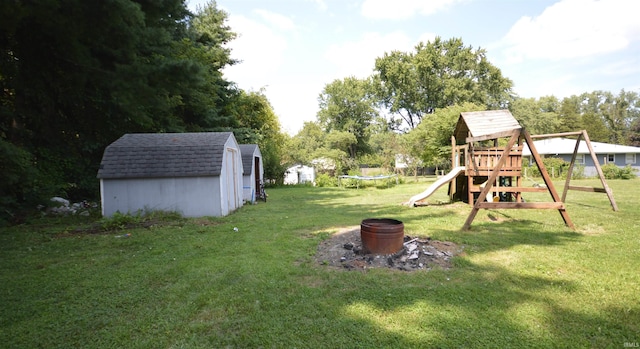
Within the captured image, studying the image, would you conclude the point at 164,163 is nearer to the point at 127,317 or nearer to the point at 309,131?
the point at 127,317

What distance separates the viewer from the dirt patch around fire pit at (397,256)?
204 inches

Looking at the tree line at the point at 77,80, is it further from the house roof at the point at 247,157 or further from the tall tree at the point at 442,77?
the tall tree at the point at 442,77

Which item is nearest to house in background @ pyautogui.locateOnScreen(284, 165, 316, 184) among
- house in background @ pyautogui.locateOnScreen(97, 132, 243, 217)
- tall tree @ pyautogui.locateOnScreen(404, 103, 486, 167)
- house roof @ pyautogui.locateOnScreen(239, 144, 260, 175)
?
tall tree @ pyautogui.locateOnScreen(404, 103, 486, 167)

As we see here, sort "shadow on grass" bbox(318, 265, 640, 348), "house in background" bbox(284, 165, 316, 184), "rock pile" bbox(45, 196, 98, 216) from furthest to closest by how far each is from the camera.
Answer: "house in background" bbox(284, 165, 316, 184), "rock pile" bbox(45, 196, 98, 216), "shadow on grass" bbox(318, 265, 640, 348)

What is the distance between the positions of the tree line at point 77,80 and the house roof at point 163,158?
6.05 ft

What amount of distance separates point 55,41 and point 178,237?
4.64m

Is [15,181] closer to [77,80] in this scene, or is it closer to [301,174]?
[77,80]

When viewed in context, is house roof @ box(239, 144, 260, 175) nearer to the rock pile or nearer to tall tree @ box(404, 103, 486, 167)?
the rock pile

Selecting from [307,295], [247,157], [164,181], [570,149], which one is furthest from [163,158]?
[570,149]

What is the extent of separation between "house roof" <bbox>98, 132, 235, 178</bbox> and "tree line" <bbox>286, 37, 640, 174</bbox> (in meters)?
25.5

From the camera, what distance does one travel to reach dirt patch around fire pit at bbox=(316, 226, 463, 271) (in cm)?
518

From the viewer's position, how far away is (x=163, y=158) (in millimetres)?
10945

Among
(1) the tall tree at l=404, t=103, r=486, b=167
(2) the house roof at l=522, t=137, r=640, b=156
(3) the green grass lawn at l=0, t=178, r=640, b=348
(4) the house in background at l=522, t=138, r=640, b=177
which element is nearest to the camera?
(3) the green grass lawn at l=0, t=178, r=640, b=348

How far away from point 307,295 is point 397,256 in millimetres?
2018
